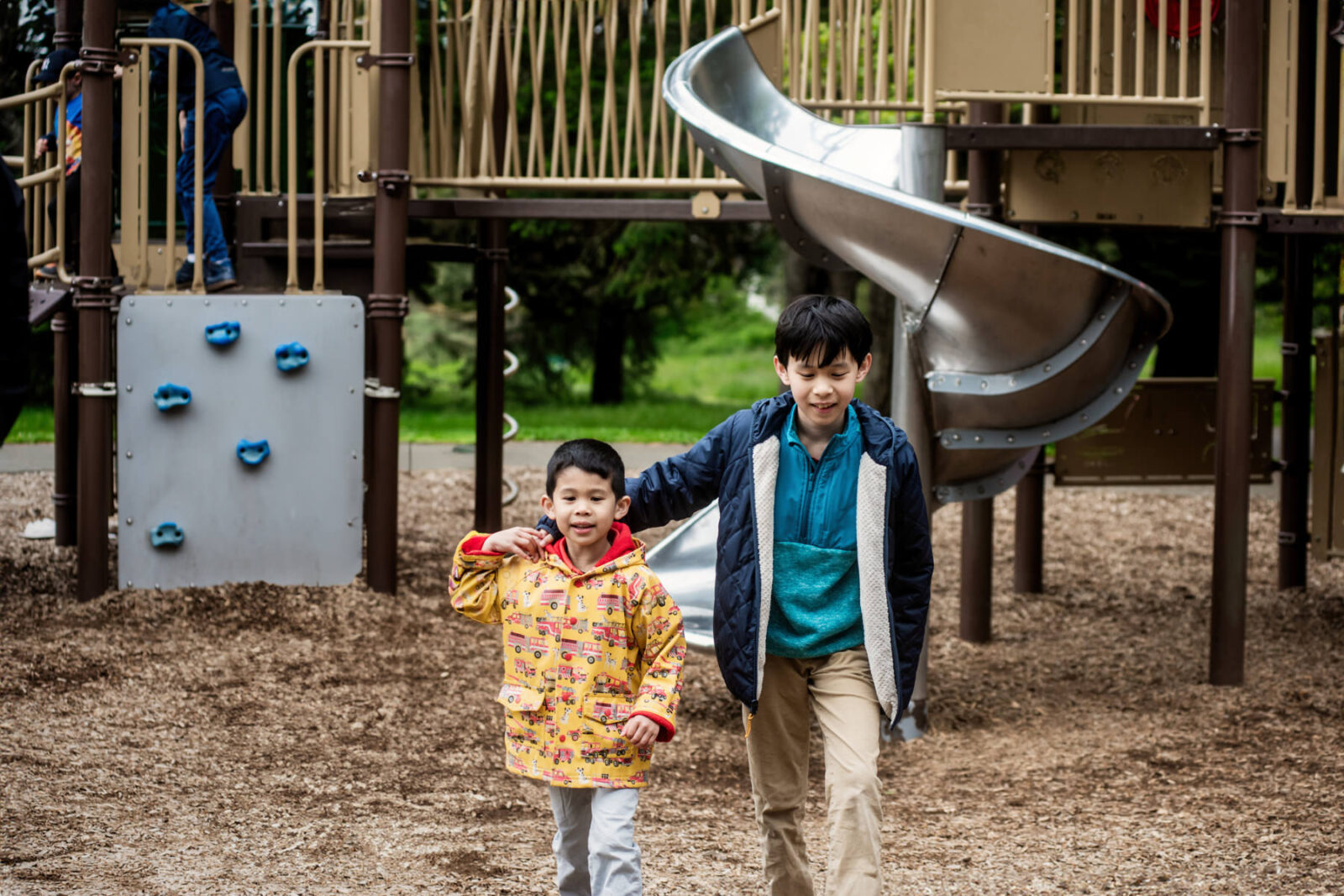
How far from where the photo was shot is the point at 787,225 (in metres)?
5.27

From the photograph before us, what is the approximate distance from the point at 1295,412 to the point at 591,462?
6.51 metres

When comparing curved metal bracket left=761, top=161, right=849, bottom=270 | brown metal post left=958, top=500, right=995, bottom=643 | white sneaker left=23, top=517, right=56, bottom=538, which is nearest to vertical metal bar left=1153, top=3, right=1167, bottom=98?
curved metal bracket left=761, top=161, right=849, bottom=270

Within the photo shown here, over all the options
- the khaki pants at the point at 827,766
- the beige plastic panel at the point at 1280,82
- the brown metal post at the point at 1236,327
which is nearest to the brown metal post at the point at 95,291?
the khaki pants at the point at 827,766

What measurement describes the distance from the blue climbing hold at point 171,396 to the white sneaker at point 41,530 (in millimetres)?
2475

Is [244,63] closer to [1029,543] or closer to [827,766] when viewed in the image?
[1029,543]

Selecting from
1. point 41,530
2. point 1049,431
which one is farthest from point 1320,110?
point 41,530

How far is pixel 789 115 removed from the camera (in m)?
6.34

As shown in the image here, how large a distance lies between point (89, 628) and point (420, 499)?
4.60 m

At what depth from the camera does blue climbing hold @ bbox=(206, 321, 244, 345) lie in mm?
7000

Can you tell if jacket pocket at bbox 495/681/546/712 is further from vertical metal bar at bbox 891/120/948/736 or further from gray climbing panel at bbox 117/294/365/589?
gray climbing panel at bbox 117/294/365/589

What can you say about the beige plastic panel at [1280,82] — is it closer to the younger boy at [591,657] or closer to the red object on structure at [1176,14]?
the red object on structure at [1176,14]

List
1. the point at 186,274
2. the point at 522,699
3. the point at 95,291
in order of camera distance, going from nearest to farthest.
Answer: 1. the point at 522,699
2. the point at 95,291
3. the point at 186,274

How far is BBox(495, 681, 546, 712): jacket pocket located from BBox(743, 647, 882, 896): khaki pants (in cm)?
49

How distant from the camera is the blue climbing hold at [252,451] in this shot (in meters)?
7.05
